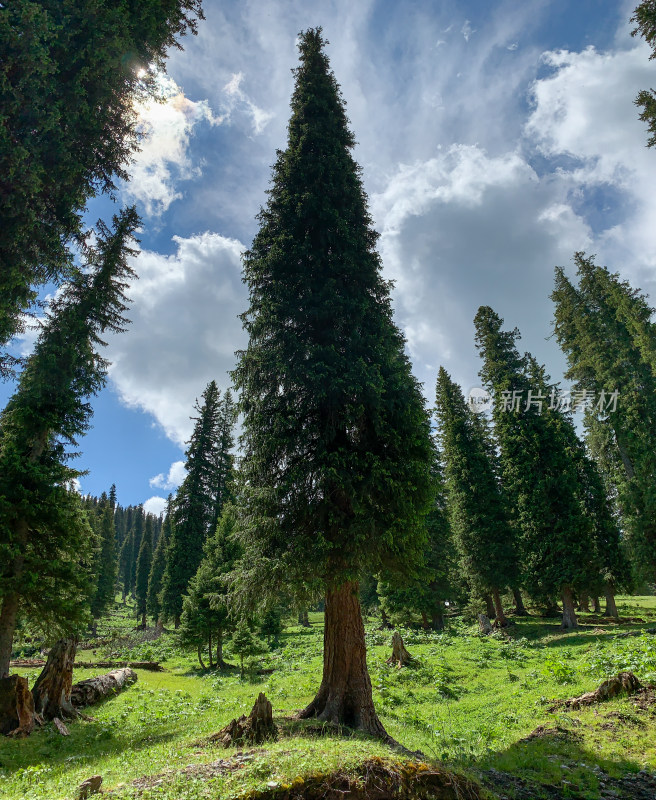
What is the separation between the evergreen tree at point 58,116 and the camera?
6.51 metres

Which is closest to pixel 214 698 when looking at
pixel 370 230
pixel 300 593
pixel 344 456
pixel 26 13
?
pixel 300 593

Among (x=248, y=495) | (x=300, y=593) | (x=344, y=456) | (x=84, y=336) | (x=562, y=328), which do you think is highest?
(x=562, y=328)

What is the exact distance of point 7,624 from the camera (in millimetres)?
13656

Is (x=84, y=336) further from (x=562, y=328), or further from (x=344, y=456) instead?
(x=562, y=328)

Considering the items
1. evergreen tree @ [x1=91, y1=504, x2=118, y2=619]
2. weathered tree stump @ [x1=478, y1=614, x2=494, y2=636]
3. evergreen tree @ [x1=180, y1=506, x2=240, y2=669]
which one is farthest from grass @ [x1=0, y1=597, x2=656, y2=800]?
evergreen tree @ [x1=91, y1=504, x2=118, y2=619]

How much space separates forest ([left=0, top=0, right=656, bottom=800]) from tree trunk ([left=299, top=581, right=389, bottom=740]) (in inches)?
1.9

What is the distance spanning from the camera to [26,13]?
6.34 metres

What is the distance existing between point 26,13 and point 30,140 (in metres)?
1.77

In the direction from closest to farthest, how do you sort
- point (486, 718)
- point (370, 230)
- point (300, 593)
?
1. point (300, 593)
2. point (486, 718)
3. point (370, 230)

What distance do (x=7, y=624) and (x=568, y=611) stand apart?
1067 inches

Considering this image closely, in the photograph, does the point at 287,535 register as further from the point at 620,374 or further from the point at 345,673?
the point at 620,374

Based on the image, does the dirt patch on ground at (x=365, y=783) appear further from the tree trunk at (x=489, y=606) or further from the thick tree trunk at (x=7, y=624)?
the tree trunk at (x=489, y=606)

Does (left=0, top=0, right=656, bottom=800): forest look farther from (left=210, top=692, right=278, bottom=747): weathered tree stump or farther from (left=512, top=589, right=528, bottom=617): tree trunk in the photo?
(left=512, top=589, right=528, bottom=617): tree trunk

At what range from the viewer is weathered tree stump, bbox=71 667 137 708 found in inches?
593
